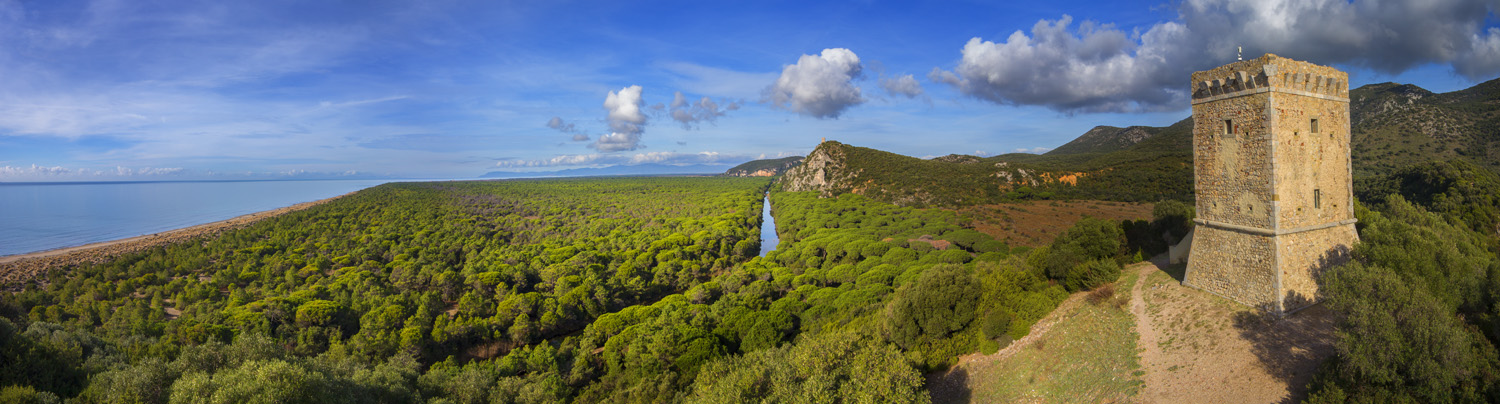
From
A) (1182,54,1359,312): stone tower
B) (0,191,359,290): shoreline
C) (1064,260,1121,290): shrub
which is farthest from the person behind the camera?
(0,191,359,290): shoreline

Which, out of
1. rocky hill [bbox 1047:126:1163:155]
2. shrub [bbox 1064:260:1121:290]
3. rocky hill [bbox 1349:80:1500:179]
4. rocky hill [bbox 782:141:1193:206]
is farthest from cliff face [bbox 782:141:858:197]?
shrub [bbox 1064:260:1121:290]

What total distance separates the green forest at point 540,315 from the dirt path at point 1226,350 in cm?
311

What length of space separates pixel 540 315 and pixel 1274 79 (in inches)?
1020

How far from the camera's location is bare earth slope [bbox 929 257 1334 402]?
8.92 meters

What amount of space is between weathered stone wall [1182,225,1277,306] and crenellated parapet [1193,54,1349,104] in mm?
2876

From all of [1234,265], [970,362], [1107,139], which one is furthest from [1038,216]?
[1107,139]

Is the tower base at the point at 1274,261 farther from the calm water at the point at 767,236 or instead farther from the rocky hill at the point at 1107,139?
the rocky hill at the point at 1107,139

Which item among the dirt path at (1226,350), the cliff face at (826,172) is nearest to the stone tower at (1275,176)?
the dirt path at (1226,350)

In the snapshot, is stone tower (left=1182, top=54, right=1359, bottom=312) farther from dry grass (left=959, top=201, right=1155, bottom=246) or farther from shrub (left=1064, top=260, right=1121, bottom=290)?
dry grass (left=959, top=201, right=1155, bottom=246)

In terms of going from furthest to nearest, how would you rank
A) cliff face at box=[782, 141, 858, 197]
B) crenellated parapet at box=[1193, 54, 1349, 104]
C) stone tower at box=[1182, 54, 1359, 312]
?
cliff face at box=[782, 141, 858, 197], stone tower at box=[1182, 54, 1359, 312], crenellated parapet at box=[1193, 54, 1349, 104]

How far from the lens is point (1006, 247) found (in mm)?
28953

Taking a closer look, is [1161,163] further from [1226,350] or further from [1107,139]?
[1226,350]

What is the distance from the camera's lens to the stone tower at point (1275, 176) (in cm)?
974

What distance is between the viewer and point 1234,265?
420 inches
